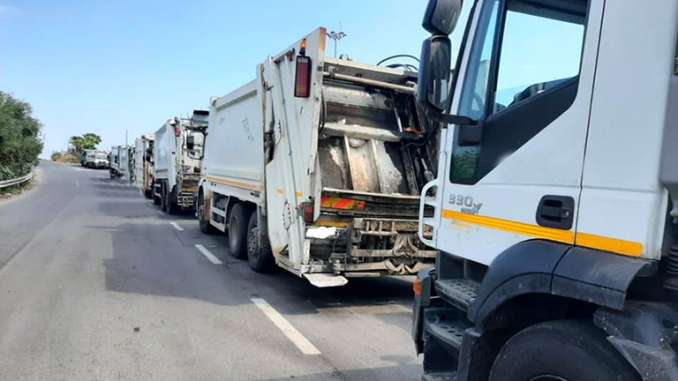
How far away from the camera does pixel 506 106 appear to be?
2553 millimetres

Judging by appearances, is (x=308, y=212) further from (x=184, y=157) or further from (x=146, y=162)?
(x=146, y=162)

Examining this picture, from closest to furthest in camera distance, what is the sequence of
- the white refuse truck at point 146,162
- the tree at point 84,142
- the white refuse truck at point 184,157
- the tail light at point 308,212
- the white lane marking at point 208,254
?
the tail light at point 308,212
the white lane marking at point 208,254
the white refuse truck at point 184,157
the white refuse truck at point 146,162
the tree at point 84,142

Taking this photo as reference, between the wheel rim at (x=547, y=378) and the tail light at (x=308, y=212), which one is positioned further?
the tail light at (x=308, y=212)

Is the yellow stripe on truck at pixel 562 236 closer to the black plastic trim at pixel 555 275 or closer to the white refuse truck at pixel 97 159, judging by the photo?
the black plastic trim at pixel 555 275

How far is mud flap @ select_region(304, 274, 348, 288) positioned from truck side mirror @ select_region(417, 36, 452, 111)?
3447 mm

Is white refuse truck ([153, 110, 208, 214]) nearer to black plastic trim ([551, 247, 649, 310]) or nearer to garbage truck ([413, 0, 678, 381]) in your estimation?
garbage truck ([413, 0, 678, 381])

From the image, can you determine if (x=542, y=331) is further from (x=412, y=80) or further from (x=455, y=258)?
(x=412, y=80)

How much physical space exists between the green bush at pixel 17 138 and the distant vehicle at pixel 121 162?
5977mm

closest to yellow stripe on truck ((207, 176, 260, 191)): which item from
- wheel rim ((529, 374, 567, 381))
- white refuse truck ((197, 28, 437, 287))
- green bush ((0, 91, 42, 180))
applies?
white refuse truck ((197, 28, 437, 287))

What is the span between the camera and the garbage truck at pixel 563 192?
185cm

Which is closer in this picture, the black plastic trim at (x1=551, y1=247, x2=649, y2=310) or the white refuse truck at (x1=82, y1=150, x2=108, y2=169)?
the black plastic trim at (x1=551, y1=247, x2=649, y2=310)

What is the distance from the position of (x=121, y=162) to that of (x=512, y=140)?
37858 millimetres

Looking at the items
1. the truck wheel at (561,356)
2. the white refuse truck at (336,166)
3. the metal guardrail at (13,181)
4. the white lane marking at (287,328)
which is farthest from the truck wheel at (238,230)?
the metal guardrail at (13,181)

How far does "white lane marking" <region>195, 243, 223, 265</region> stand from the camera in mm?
8685
